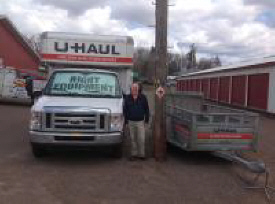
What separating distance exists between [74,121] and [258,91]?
1789cm

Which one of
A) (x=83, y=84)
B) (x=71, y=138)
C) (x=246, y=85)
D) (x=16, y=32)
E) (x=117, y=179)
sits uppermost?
(x=16, y=32)

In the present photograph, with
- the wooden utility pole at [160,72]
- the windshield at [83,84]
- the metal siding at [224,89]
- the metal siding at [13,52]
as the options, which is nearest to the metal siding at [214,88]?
the metal siding at [224,89]

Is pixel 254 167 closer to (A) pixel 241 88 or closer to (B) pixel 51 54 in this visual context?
(B) pixel 51 54

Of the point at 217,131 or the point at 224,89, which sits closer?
the point at 217,131

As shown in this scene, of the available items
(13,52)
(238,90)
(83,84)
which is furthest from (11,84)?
(238,90)

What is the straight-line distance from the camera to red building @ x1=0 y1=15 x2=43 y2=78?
1152 inches

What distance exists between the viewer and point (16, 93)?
71.2 ft

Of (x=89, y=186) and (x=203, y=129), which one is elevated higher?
(x=203, y=129)

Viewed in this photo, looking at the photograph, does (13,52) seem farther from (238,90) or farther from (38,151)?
(38,151)

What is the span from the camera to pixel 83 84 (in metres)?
9.00

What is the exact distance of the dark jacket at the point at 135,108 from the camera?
27.6ft

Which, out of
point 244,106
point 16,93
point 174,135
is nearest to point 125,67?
point 174,135

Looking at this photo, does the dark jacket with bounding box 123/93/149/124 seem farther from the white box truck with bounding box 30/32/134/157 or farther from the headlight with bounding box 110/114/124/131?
the headlight with bounding box 110/114/124/131

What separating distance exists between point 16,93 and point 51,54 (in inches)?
466
